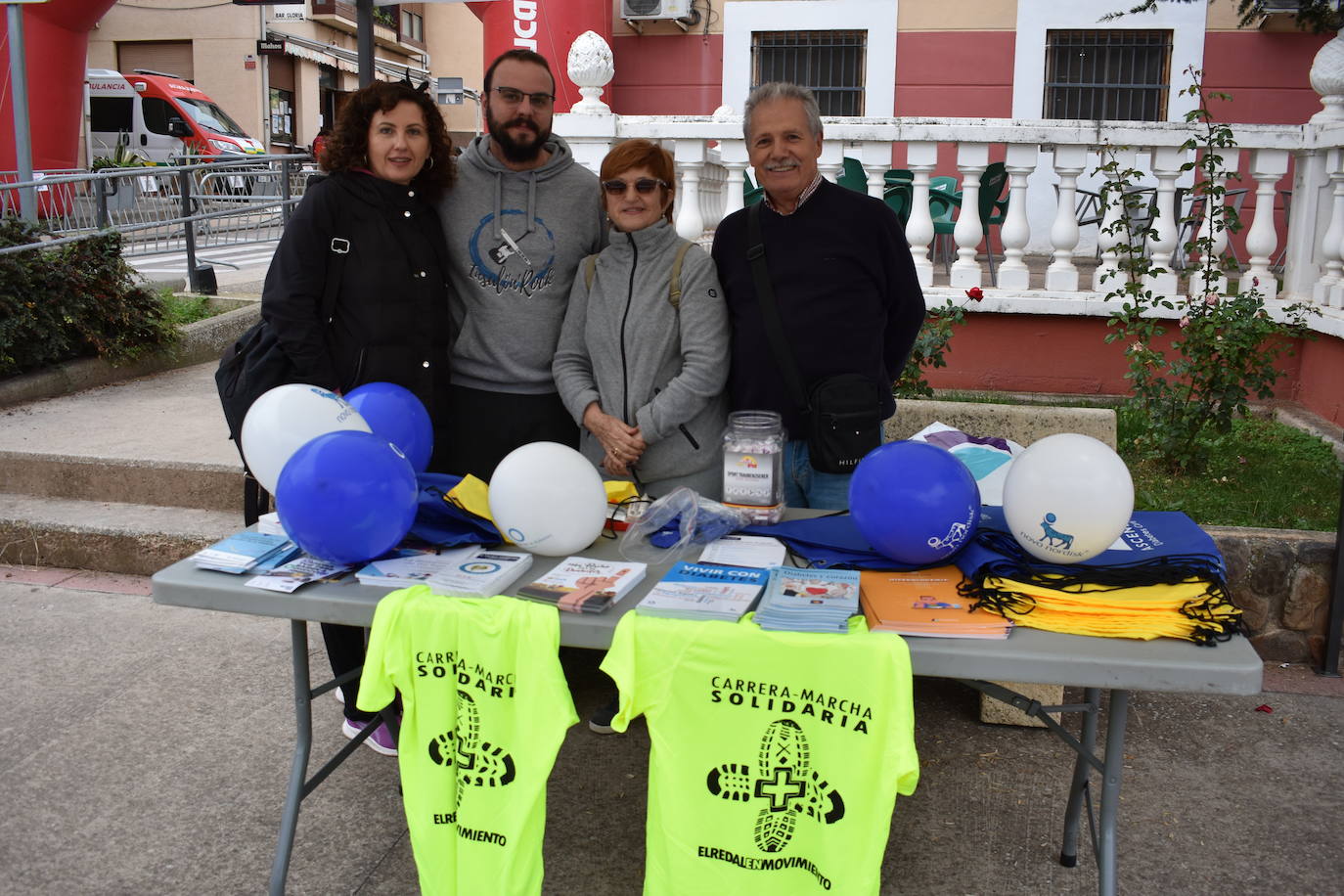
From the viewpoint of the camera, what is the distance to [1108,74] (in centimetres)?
1074

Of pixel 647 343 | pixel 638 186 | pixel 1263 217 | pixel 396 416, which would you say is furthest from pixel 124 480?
pixel 1263 217

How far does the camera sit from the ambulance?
19438 millimetres

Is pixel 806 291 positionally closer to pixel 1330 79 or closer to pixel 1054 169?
pixel 1054 169

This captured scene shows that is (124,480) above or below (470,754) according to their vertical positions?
below

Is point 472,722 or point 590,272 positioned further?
point 590,272

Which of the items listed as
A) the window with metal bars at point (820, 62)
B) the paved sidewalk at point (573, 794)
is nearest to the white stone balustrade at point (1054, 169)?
the paved sidewalk at point (573, 794)

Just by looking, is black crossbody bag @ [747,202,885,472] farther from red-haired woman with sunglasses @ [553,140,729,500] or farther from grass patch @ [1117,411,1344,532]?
grass patch @ [1117,411,1344,532]

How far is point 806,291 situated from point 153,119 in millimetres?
20567

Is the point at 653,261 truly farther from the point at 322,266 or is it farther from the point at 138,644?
the point at 138,644

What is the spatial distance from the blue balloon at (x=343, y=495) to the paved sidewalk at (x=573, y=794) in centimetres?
90

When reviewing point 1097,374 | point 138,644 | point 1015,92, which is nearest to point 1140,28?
point 1015,92

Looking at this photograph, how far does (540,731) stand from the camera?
2.04m

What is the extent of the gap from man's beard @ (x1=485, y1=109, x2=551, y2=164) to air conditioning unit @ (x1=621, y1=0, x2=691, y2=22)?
8.60 m

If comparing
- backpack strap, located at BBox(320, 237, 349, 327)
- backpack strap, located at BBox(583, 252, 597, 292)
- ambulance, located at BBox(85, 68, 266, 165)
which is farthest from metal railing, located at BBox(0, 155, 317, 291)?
ambulance, located at BBox(85, 68, 266, 165)
